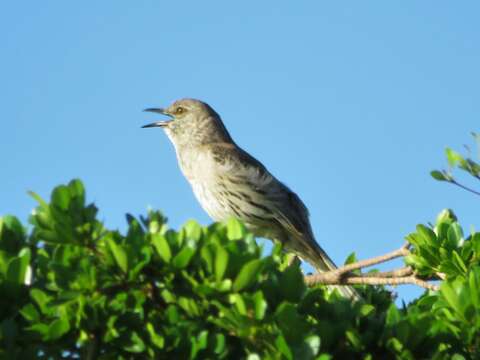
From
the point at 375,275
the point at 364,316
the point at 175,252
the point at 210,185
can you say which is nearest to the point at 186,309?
the point at 175,252

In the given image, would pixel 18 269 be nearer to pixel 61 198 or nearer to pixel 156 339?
pixel 61 198

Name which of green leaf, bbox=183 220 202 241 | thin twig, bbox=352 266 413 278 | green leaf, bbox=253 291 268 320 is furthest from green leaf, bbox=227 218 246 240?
thin twig, bbox=352 266 413 278

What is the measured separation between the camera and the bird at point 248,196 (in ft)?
30.7

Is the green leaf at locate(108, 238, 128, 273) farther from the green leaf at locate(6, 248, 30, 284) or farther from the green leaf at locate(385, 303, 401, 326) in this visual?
the green leaf at locate(385, 303, 401, 326)

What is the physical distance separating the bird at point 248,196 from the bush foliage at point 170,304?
17.9 ft

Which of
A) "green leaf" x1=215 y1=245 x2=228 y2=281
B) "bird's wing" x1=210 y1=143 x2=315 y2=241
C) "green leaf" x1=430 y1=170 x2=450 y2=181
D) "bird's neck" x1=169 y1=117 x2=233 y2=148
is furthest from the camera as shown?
"bird's neck" x1=169 y1=117 x2=233 y2=148

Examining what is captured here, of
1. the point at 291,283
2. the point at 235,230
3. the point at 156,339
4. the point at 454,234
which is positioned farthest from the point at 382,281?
the point at 156,339

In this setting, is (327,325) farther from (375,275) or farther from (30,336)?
(375,275)

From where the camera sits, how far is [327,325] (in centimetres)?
349

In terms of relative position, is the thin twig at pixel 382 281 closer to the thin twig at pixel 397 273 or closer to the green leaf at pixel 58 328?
the thin twig at pixel 397 273

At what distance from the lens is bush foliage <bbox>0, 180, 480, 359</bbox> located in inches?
135

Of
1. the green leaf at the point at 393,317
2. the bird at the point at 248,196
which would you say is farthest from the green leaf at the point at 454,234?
the bird at the point at 248,196

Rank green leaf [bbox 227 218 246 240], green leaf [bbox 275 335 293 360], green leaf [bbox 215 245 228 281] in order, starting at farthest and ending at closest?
green leaf [bbox 227 218 246 240]
green leaf [bbox 215 245 228 281]
green leaf [bbox 275 335 293 360]

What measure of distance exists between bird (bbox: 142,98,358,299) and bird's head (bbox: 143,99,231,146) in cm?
17
